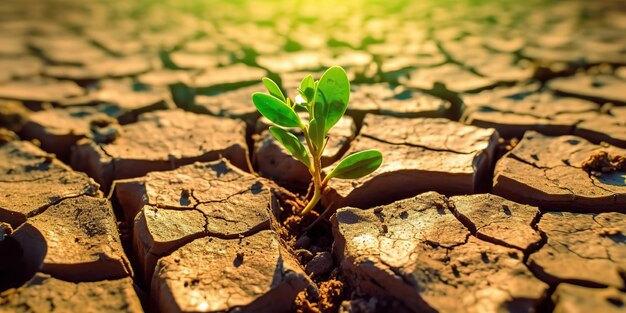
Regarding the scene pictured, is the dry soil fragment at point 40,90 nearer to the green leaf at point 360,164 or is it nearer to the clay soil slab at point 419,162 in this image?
the clay soil slab at point 419,162

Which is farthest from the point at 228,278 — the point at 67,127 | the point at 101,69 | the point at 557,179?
the point at 101,69

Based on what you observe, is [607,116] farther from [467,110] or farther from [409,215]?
[409,215]

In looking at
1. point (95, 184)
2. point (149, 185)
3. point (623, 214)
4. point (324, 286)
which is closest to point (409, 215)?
point (324, 286)

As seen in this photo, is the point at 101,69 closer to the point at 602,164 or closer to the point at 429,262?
the point at 429,262

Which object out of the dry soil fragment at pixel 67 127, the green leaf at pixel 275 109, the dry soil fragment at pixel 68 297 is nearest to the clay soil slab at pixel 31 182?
the dry soil fragment at pixel 67 127

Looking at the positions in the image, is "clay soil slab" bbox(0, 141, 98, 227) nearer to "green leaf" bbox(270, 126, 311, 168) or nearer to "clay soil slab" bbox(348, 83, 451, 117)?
"green leaf" bbox(270, 126, 311, 168)
